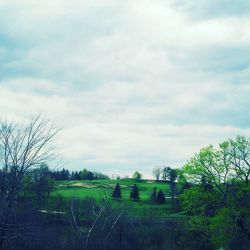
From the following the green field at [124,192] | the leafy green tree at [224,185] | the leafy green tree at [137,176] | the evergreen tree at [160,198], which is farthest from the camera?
the leafy green tree at [137,176]

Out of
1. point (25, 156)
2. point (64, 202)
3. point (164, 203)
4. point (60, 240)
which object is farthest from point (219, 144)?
point (164, 203)

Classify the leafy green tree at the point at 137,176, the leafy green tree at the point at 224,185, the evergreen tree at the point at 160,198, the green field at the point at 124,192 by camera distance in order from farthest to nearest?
the leafy green tree at the point at 137,176 < the evergreen tree at the point at 160,198 < the green field at the point at 124,192 < the leafy green tree at the point at 224,185

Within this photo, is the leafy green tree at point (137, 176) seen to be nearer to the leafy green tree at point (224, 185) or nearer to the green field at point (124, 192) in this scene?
the green field at point (124, 192)

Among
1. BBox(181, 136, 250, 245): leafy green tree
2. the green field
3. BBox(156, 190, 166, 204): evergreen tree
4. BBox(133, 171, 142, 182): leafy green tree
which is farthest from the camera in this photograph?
BBox(133, 171, 142, 182): leafy green tree

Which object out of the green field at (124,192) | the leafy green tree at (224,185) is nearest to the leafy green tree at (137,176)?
the green field at (124,192)

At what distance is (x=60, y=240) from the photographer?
112 ft

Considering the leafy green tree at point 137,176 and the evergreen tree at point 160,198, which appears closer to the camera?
the evergreen tree at point 160,198

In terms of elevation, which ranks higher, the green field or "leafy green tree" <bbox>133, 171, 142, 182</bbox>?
"leafy green tree" <bbox>133, 171, 142, 182</bbox>

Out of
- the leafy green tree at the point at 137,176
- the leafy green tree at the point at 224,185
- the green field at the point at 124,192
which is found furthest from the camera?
the leafy green tree at the point at 137,176

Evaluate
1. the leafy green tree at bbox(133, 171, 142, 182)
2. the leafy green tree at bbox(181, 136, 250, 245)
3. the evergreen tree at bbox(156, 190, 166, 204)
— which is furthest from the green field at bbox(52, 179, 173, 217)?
the leafy green tree at bbox(181, 136, 250, 245)

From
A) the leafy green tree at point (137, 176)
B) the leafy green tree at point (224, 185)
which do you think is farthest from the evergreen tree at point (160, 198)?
the leafy green tree at point (224, 185)

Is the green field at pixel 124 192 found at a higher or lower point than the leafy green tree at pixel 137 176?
lower

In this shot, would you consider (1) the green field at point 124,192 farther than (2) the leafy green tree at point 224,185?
Yes

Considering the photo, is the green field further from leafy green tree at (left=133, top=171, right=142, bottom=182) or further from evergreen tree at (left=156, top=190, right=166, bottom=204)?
leafy green tree at (left=133, top=171, right=142, bottom=182)
